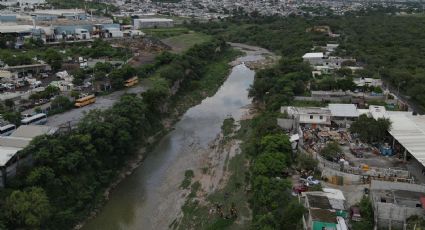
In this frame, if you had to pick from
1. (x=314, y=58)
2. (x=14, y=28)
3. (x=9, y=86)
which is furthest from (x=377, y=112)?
(x=14, y=28)

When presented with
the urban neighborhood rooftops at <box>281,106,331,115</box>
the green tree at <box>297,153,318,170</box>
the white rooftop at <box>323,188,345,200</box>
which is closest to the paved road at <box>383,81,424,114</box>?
the urban neighborhood rooftops at <box>281,106,331,115</box>

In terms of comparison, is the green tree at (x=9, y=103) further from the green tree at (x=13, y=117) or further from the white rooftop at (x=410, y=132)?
the white rooftop at (x=410, y=132)

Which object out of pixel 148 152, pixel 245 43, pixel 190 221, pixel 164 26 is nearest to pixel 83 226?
pixel 190 221

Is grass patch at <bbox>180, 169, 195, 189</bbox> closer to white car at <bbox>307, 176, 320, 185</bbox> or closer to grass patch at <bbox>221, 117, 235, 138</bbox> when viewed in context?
grass patch at <bbox>221, 117, 235, 138</bbox>

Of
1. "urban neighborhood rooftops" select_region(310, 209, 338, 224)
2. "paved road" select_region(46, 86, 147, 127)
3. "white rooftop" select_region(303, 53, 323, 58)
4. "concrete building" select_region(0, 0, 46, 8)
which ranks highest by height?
"concrete building" select_region(0, 0, 46, 8)

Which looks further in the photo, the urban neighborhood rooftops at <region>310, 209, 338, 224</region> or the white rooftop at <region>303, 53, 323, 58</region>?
the white rooftop at <region>303, 53, 323, 58</region>
